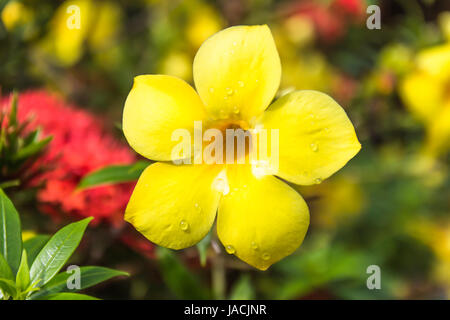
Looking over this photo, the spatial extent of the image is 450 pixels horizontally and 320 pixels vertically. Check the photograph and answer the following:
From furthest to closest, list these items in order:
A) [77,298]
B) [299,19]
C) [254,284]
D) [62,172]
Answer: [299,19] → [254,284] → [62,172] → [77,298]

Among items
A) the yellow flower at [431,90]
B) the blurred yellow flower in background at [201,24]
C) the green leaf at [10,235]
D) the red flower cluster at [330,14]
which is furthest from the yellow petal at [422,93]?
the green leaf at [10,235]

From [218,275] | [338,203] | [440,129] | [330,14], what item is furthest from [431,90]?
[218,275]

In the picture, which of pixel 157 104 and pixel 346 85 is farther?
pixel 346 85

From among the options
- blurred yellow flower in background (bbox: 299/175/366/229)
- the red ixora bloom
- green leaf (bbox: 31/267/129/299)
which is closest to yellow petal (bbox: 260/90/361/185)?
green leaf (bbox: 31/267/129/299)

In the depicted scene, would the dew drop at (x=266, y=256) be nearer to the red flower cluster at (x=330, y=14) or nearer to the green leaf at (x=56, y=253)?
the green leaf at (x=56, y=253)
